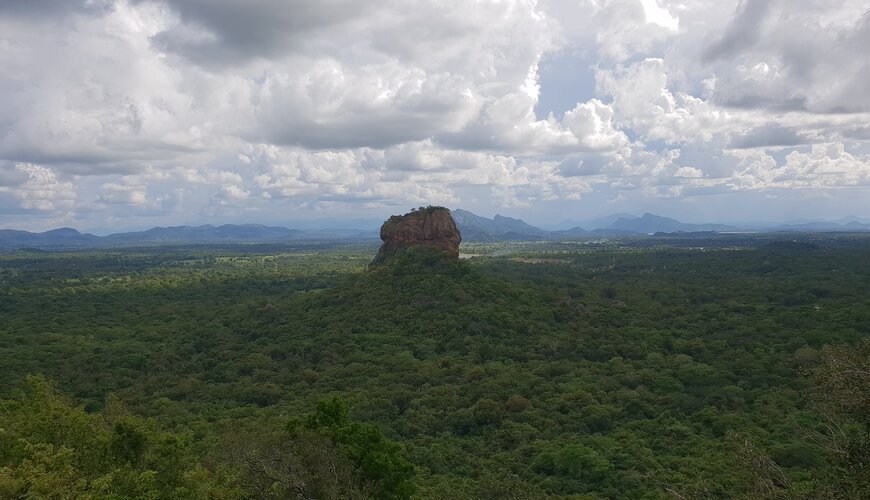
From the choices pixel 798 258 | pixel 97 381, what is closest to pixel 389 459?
pixel 97 381

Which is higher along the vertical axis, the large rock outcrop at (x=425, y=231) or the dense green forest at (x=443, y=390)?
the large rock outcrop at (x=425, y=231)

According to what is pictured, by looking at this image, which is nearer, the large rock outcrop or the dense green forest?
the dense green forest

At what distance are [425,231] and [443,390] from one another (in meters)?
39.7

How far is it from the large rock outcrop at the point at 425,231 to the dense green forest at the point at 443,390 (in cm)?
330

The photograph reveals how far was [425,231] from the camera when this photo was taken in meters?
79.5

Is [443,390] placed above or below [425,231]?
below

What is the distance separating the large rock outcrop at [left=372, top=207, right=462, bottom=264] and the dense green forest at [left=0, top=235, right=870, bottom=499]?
330 cm

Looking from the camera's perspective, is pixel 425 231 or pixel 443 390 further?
pixel 425 231

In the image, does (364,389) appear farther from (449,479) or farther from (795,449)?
(795,449)

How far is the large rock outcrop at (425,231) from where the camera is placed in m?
79.1

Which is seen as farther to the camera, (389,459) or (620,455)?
(620,455)

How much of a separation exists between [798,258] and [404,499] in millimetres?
127906

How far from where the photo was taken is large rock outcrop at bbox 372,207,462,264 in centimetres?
7912

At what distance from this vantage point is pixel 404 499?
2008 cm
